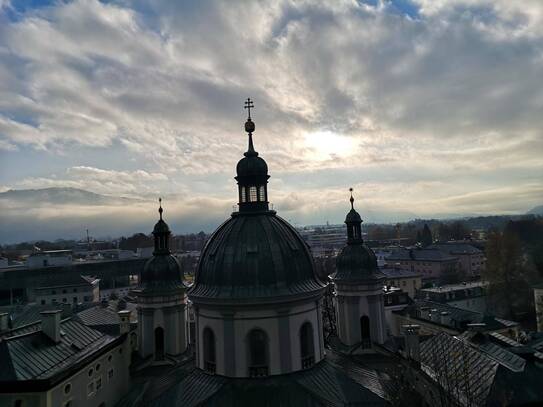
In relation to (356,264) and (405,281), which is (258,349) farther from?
(405,281)

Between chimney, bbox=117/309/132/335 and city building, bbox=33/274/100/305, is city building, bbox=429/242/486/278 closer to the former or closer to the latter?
city building, bbox=33/274/100/305

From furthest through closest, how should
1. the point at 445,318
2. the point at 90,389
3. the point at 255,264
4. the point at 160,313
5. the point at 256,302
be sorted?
the point at 445,318 < the point at 160,313 < the point at 90,389 < the point at 255,264 < the point at 256,302

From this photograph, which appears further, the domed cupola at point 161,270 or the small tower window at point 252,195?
the domed cupola at point 161,270

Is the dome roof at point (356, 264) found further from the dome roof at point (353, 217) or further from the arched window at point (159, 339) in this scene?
the arched window at point (159, 339)

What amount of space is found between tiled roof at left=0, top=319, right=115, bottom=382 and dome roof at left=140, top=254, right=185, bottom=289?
5.14 meters

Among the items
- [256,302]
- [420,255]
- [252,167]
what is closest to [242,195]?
[252,167]

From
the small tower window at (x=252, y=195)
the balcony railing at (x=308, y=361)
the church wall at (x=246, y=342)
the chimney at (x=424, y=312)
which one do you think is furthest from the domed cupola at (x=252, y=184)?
the chimney at (x=424, y=312)

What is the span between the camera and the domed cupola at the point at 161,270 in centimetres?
3084

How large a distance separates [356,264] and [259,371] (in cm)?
1214

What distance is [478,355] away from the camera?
2536 cm

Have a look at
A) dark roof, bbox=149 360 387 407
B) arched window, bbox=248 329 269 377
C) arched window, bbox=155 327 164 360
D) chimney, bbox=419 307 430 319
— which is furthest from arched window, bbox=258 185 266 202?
chimney, bbox=419 307 430 319

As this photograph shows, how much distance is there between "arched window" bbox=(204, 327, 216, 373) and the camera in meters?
22.9

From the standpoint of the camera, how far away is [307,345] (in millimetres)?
23172

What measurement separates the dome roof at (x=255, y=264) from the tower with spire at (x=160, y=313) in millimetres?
7007
